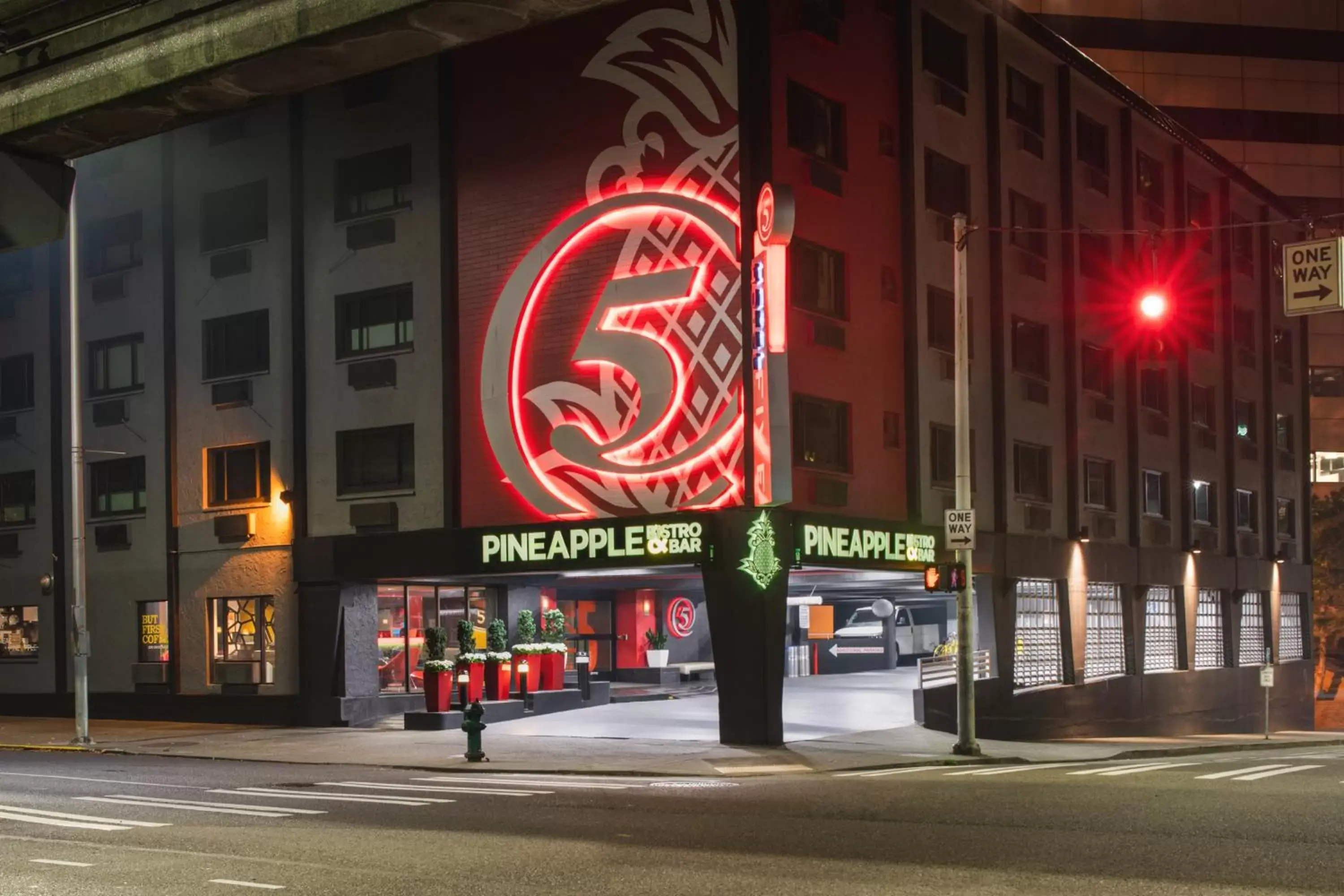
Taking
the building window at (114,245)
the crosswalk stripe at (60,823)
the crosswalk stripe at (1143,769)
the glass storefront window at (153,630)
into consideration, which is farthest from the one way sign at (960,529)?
the building window at (114,245)

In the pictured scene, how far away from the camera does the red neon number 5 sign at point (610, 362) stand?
28047 millimetres

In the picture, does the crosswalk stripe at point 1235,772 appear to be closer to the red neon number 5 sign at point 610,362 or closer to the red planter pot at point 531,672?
the red neon number 5 sign at point 610,362

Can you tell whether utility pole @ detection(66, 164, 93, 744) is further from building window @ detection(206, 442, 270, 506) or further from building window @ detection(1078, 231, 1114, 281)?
building window @ detection(1078, 231, 1114, 281)

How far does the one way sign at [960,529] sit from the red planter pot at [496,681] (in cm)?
1171

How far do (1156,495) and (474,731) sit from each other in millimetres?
26987

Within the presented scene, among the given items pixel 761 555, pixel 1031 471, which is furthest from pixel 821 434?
pixel 1031 471

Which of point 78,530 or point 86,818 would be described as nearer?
point 86,818

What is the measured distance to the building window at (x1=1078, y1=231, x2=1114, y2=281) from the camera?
3994 cm

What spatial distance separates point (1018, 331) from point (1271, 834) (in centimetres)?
2517

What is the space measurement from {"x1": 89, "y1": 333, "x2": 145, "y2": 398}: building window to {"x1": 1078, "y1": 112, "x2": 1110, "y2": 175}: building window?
2454 centimetres

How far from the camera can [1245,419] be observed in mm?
50938

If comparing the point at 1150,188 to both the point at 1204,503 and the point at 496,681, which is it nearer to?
the point at 1204,503

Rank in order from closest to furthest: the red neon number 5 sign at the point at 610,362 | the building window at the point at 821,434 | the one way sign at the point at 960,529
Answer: the one way sign at the point at 960,529, the red neon number 5 sign at the point at 610,362, the building window at the point at 821,434

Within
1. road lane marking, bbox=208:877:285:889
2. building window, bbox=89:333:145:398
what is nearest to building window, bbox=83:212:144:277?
building window, bbox=89:333:145:398
